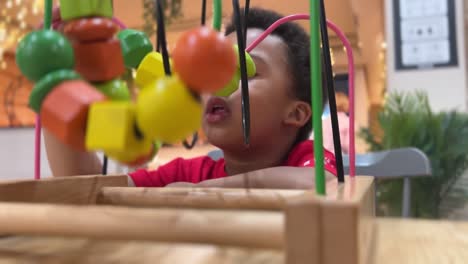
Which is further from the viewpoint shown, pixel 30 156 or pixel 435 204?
pixel 30 156

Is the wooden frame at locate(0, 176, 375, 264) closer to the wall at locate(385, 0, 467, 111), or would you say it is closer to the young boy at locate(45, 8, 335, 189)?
the young boy at locate(45, 8, 335, 189)

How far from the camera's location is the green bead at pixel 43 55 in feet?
0.71

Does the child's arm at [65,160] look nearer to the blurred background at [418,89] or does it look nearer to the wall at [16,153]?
the blurred background at [418,89]

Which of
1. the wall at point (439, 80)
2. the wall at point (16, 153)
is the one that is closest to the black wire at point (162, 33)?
the wall at point (439, 80)

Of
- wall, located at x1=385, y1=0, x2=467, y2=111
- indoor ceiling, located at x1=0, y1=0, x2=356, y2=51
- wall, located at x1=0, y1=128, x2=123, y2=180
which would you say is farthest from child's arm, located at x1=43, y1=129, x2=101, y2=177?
wall, located at x1=0, y1=128, x2=123, y2=180

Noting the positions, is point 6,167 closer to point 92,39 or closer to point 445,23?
point 445,23

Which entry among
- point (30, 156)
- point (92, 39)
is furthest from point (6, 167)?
point (92, 39)

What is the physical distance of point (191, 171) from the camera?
0.79 metres

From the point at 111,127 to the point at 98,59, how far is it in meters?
0.06

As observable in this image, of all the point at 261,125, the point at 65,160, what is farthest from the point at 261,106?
the point at 65,160

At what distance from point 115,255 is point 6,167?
2398 millimetres

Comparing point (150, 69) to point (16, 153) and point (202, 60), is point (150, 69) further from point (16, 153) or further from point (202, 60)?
point (16, 153)

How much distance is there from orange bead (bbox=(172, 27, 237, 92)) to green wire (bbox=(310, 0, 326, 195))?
0.08 m

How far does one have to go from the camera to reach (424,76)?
1.68m
